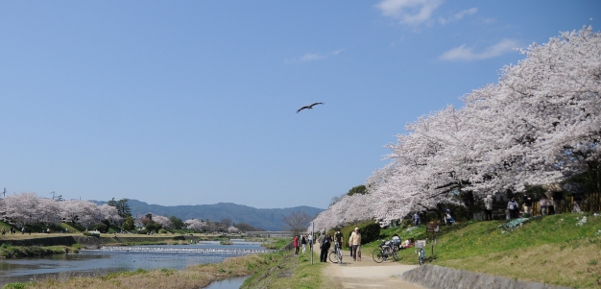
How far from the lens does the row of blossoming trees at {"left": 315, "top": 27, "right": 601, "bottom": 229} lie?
58.2ft

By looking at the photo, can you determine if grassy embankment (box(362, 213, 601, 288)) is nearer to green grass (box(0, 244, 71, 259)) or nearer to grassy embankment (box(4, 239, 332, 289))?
grassy embankment (box(4, 239, 332, 289))

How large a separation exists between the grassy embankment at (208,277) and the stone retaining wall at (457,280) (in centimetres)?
279

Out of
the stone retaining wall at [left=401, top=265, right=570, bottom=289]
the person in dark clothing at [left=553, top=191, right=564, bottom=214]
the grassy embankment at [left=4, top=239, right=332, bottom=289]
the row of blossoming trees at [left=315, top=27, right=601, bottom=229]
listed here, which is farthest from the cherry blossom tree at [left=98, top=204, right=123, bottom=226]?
→ the stone retaining wall at [left=401, top=265, right=570, bottom=289]

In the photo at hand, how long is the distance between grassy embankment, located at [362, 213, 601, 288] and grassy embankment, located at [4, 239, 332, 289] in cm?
457

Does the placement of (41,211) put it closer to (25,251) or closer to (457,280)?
(25,251)

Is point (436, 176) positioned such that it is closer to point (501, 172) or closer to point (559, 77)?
point (501, 172)

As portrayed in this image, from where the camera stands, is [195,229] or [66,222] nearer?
[66,222]

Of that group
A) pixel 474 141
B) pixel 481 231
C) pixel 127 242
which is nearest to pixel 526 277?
pixel 481 231

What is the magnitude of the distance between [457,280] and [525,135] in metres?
11.1

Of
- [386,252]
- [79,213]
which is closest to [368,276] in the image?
[386,252]

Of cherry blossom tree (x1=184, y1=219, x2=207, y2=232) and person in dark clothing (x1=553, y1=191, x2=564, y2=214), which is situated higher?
person in dark clothing (x1=553, y1=191, x2=564, y2=214)

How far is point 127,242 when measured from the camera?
289 ft

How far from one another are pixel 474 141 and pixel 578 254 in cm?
1333

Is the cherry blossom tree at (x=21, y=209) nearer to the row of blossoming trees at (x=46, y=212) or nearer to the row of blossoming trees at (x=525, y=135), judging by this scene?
the row of blossoming trees at (x=46, y=212)
